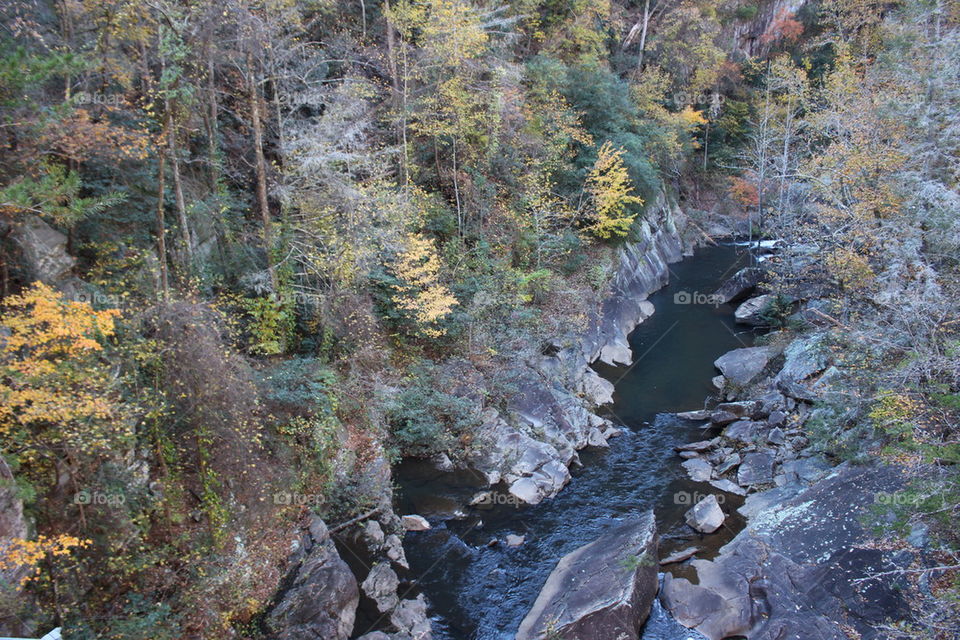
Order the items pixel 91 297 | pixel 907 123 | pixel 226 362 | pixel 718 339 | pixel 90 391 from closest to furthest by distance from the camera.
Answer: pixel 90 391 → pixel 91 297 → pixel 226 362 → pixel 907 123 → pixel 718 339

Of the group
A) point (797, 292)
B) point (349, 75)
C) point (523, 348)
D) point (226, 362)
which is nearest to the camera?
point (226, 362)

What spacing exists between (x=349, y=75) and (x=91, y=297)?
10550mm

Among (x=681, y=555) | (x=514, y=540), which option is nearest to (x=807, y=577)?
(x=681, y=555)

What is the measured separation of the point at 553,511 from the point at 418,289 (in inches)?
272

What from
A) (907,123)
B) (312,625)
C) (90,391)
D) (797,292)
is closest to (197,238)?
(90,391)

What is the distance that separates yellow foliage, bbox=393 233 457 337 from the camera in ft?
45.4

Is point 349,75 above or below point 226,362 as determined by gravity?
above

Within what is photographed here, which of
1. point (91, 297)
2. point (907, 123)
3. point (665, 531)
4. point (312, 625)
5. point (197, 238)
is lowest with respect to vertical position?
point (665, 531)

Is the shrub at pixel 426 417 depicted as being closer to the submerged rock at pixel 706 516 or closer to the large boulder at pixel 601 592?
the large boulder at pixel 601 592

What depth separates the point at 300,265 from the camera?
1337cm

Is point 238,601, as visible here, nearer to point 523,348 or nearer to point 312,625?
point 312,625

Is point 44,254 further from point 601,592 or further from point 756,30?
point 756,30

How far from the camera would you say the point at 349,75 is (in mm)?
15359

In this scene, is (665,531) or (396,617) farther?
(665,531)
